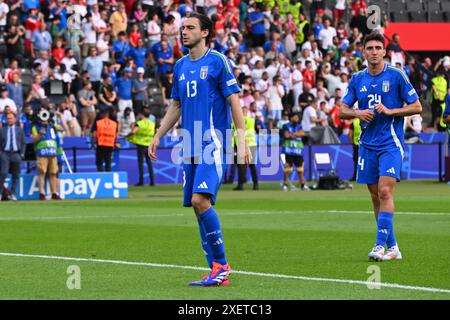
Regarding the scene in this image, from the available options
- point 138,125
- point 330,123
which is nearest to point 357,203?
point 138,125

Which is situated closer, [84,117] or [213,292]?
[213,292]

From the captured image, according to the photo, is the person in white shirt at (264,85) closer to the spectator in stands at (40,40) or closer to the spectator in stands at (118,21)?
the spectator in stands at (118,21)

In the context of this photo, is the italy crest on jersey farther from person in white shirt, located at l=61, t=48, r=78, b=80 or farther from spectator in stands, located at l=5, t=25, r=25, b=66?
person in white shirt, located at l=61, t=48, r=78, b=80

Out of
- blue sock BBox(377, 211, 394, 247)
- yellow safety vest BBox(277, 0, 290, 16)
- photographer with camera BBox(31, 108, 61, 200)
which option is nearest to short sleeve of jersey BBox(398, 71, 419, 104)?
blue sock BBox(377, 211, 394, 247)

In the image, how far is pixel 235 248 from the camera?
48.7ft

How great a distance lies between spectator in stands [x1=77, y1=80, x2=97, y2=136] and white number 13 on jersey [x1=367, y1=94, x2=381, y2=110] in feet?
69.2

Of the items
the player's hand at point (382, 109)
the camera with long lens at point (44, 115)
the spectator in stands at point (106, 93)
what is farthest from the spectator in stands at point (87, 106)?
the player's hand at point (382, 109)

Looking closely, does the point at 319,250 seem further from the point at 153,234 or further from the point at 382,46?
the point at 153,234

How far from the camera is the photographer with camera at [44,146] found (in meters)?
28.9

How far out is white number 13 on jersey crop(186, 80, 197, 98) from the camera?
11.0 metres

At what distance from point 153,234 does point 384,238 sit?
5172 millimetres

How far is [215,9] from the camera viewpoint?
3897 centimetres

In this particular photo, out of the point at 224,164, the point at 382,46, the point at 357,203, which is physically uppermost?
the point at 382,46

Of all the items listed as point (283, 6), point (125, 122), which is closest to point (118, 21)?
point (125, 122)
